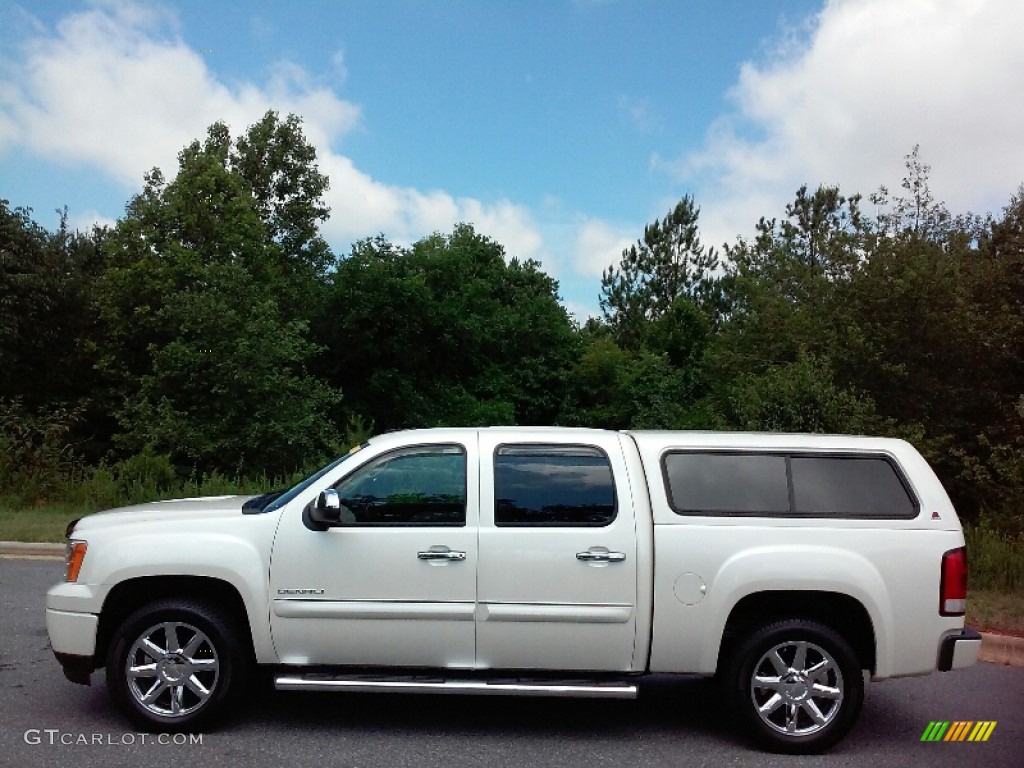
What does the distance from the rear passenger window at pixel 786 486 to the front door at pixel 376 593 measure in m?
1.29

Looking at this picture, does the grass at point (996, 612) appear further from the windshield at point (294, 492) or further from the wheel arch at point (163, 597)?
the wheel arch at point (163, 597)

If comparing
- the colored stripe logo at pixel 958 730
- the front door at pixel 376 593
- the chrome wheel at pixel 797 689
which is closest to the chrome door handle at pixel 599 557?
the front door at pixel 376 593

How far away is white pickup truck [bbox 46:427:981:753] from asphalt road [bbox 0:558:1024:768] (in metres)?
0.29

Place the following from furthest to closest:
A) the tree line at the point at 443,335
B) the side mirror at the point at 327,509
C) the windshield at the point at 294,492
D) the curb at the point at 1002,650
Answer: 1. the tree line at the point at 443,335
2. the curb at the point at 1002,650
3. the windshield at the point at 294,492
4. the side mirror at the point at 327,509

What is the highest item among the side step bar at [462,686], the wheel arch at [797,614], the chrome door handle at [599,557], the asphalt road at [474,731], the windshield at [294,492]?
the windshield at [294,492]

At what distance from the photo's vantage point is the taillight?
529 cm

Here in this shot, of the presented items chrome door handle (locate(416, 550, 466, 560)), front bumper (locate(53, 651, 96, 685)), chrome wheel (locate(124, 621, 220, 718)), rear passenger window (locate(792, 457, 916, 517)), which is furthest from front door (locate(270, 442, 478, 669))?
rear passenger window (locate(792, 457, 916, 517))

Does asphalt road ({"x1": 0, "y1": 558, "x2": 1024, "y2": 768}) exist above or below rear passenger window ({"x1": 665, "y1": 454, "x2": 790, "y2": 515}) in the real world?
below

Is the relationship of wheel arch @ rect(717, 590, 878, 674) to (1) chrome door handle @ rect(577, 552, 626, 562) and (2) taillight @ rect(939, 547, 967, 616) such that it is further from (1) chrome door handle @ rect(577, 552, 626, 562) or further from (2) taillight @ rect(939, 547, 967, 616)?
(1) chrome door handle @ rect(577, 552, 626, 562)

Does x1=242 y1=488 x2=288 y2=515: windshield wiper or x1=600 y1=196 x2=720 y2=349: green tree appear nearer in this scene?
x1=242 y1=488 x2=288 y2=515: windshield wiper

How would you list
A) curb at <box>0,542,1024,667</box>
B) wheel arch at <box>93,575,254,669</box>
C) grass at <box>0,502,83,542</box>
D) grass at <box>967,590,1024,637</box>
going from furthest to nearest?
grass at <box>0,502,83,542</box>, grass at <box>967,590,1024,637</box>, curb at <box>0,542,1024,667</box>, wheel arch at <box>93,575,254,669</box>

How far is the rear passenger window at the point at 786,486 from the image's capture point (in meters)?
5.46

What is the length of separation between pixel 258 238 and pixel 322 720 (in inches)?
1297

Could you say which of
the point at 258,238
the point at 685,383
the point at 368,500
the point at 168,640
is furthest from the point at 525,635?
the point at 685,383
